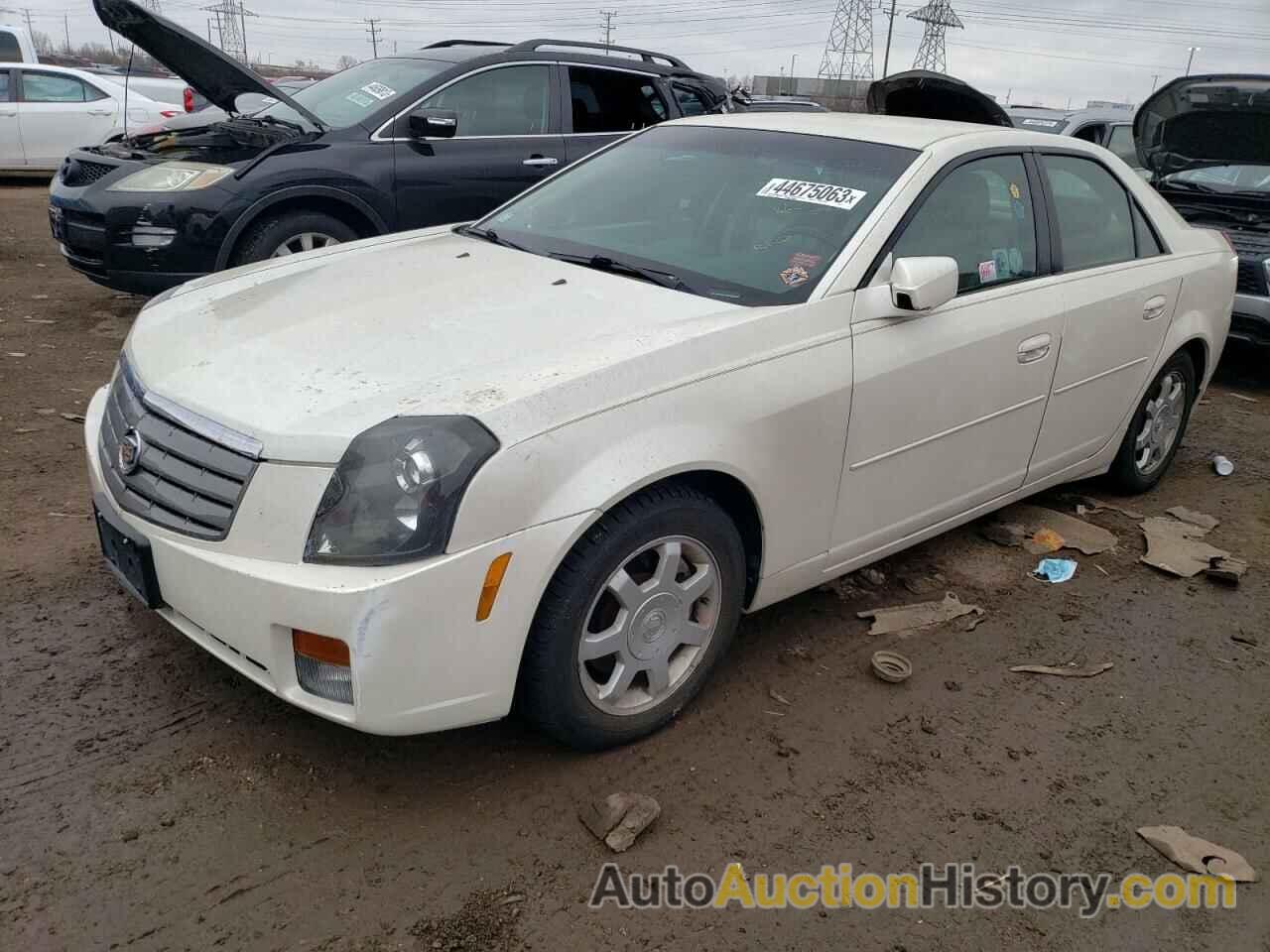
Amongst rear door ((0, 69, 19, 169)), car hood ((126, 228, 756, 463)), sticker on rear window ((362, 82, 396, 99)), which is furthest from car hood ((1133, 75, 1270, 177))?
rear door ((0, 69, 19, 169))

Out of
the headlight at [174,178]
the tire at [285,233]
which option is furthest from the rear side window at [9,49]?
the tire at [285,233]

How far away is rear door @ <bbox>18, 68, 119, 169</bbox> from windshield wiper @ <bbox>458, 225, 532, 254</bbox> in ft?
37.2

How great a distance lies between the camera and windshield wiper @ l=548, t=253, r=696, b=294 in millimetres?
3057

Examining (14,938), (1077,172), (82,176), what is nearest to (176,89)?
(82,176)

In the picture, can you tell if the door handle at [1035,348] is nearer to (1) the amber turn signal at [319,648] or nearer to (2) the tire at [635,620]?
(2) the tire at [635,620]

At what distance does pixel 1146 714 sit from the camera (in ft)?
10.2

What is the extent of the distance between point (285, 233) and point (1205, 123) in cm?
594

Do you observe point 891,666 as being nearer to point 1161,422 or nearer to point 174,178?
point 1161,422

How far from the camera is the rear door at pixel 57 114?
41.6ft

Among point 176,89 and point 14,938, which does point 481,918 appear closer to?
point 14,938

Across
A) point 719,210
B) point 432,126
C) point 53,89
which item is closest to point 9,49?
point 53,89

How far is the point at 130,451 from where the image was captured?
2.58 meters

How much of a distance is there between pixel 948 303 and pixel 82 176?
18.0 ft

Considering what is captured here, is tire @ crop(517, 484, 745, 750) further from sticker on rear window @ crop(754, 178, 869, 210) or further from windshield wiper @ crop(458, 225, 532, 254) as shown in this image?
windshield wiper @ crop(458, 225, 532, 254)
